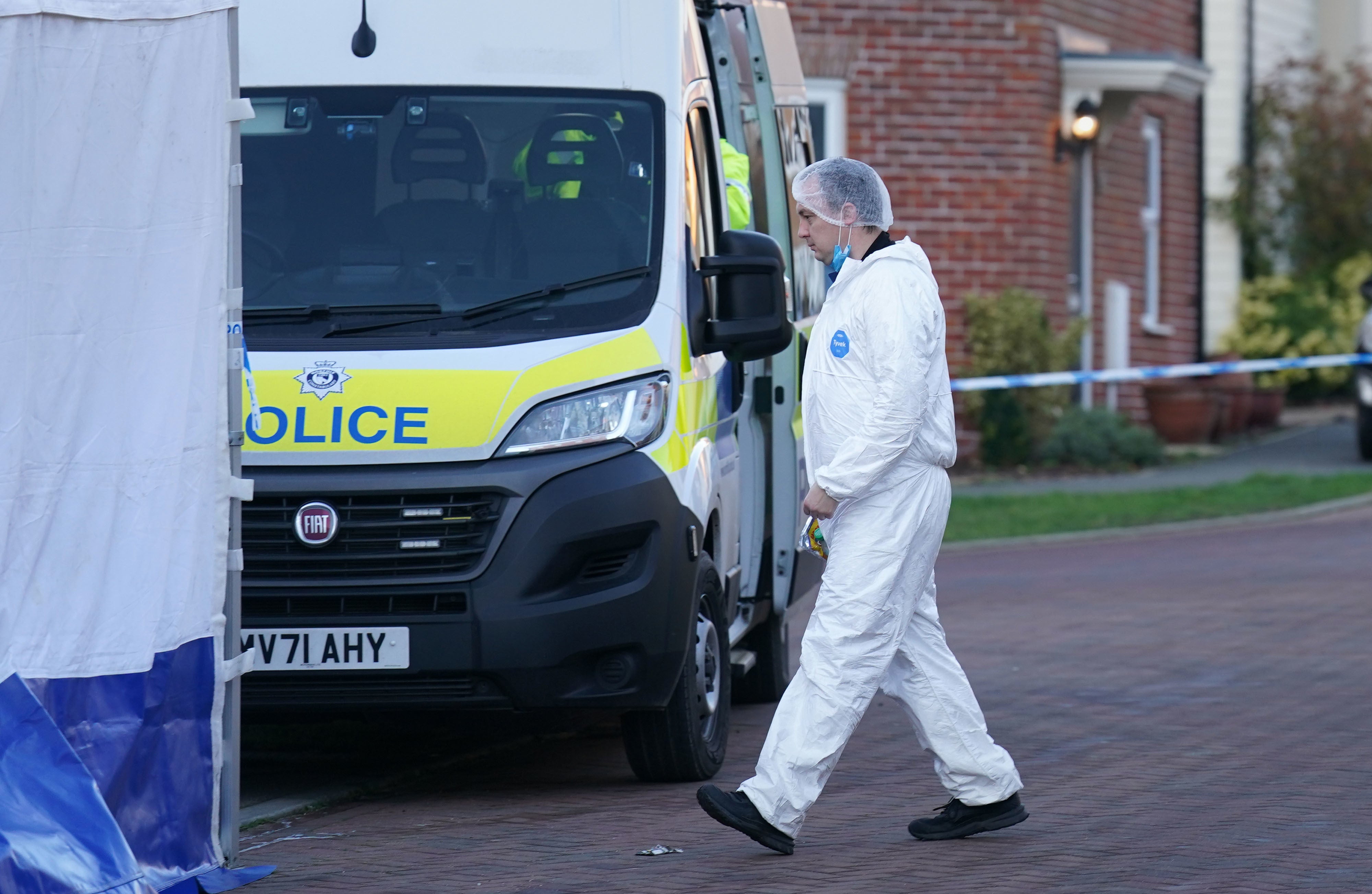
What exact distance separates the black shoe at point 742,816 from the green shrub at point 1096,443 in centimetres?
1402

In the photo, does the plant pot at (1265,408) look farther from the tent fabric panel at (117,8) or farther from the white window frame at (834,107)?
the tent fabric panel at (117,8)

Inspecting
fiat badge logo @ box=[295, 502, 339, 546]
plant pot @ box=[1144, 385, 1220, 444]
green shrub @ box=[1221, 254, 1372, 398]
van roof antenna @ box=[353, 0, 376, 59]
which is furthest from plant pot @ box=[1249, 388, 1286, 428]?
fiat badge logo @ box=[295, 502, 339, 546]

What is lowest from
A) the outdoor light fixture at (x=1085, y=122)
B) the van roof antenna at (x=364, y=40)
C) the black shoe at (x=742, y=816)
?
the black shoe at (x=742, y=816)

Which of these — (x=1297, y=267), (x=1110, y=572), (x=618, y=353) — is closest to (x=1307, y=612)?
(x=1110, y=572)

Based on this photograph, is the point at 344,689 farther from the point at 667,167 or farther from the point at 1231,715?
the point at 1231,715

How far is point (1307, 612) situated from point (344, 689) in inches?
250

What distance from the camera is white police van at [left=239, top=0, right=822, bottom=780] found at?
21.7 ft

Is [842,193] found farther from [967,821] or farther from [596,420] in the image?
[967,821]

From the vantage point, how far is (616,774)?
25.3 ft

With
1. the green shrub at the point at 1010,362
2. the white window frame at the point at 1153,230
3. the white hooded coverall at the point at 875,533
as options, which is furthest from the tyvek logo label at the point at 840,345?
the white window frame at the point at 1153,230

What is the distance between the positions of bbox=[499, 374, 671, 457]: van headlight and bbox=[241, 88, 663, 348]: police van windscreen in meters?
0.23

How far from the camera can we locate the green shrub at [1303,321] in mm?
25922

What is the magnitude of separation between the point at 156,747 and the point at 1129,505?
1251 centimetres

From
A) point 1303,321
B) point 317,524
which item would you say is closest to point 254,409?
point 317,524
